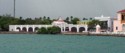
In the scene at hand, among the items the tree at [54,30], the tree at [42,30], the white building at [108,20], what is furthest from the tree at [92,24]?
the tree at [42,30]

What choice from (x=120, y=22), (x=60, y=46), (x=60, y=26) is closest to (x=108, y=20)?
(x=60, y=26)

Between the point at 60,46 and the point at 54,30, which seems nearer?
the point at 60,46

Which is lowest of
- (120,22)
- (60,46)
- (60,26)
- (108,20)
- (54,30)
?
(60,46)

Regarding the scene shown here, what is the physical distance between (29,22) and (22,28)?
56.7 feet

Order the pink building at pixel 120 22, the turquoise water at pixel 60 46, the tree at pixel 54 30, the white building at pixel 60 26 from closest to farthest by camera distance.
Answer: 1. the turquoise water at pixel 60 46
2. the pink building at pixel 120 22
3. the tree at pixel 54 30
4. the white building at pixel 60 26

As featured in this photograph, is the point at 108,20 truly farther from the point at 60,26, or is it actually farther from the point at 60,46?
the point at 60,46

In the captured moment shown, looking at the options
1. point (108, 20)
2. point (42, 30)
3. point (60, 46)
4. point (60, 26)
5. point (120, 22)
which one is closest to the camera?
point (60, 46)

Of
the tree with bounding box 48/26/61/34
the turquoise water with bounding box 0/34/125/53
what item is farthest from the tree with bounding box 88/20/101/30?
the turquoise water with bounding box 0/34/125/53

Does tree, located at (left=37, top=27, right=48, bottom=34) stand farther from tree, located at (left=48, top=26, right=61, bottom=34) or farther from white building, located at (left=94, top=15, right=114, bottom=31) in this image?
white building, located at (left=94, top=15, right=114, bottom=31)

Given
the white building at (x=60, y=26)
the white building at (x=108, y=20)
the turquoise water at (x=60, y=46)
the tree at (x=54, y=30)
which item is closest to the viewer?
the turquoise water at (x=60, y=46)

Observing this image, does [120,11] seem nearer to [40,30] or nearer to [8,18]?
[40,30]

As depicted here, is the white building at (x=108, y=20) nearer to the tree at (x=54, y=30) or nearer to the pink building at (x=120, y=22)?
the tree at (x=54, y=30)

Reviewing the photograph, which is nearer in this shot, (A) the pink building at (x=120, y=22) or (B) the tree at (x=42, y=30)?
(A) the pink building at (x=120, y=22)

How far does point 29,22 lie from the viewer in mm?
140625
